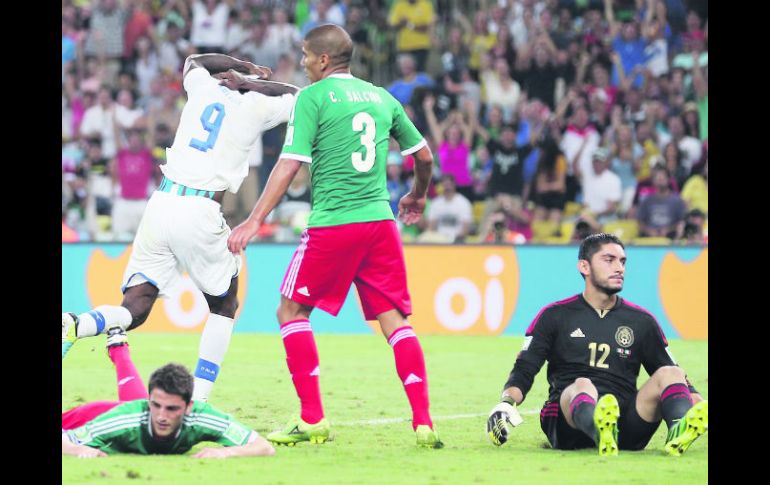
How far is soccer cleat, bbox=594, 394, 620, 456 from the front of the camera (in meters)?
6.60

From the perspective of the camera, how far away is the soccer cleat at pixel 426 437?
7.27 metres

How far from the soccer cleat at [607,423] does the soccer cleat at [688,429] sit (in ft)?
0.95

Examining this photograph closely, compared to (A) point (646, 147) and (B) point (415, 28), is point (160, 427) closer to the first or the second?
(A) point (646, 147)

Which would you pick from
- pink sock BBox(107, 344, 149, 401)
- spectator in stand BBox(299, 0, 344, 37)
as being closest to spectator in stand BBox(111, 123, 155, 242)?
spectator in stand BBox(299, 0, 344, 37)

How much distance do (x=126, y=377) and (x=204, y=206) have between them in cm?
125

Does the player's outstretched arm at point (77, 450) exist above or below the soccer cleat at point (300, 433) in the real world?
above

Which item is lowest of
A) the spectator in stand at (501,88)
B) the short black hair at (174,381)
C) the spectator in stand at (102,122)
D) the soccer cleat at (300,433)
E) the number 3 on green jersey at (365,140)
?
the soccer cleat at (300,433)

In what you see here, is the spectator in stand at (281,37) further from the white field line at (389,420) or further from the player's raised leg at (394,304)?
the player's raised leg at (394,304)

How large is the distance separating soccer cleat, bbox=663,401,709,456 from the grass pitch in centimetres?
9

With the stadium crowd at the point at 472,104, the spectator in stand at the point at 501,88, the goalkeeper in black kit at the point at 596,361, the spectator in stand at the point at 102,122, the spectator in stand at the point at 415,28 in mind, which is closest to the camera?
the goalkeeper in black kit at the point at 596,361

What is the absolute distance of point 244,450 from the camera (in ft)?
21.7

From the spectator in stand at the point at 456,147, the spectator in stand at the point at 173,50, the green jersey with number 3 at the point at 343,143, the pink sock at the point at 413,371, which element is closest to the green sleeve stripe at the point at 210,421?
the pink sock at the point at 413,371

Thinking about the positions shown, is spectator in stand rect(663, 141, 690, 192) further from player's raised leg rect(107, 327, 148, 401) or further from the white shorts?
player's raised leg rect(107, 327, 148, 401)

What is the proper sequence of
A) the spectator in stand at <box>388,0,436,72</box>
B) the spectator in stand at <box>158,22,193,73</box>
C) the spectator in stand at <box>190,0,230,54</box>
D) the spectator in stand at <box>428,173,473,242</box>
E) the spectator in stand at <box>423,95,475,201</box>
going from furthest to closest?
the spectator in stand at <box>158,22,193,73</box> → the spectator in stand at <box>190,0,230,54</box> → the spectator in stand at <box>388,0,436,72</box> → the spectator in stand at <box>423,95,475,201</box> → the spectator in stand at <box>428,173,473,242</box>
